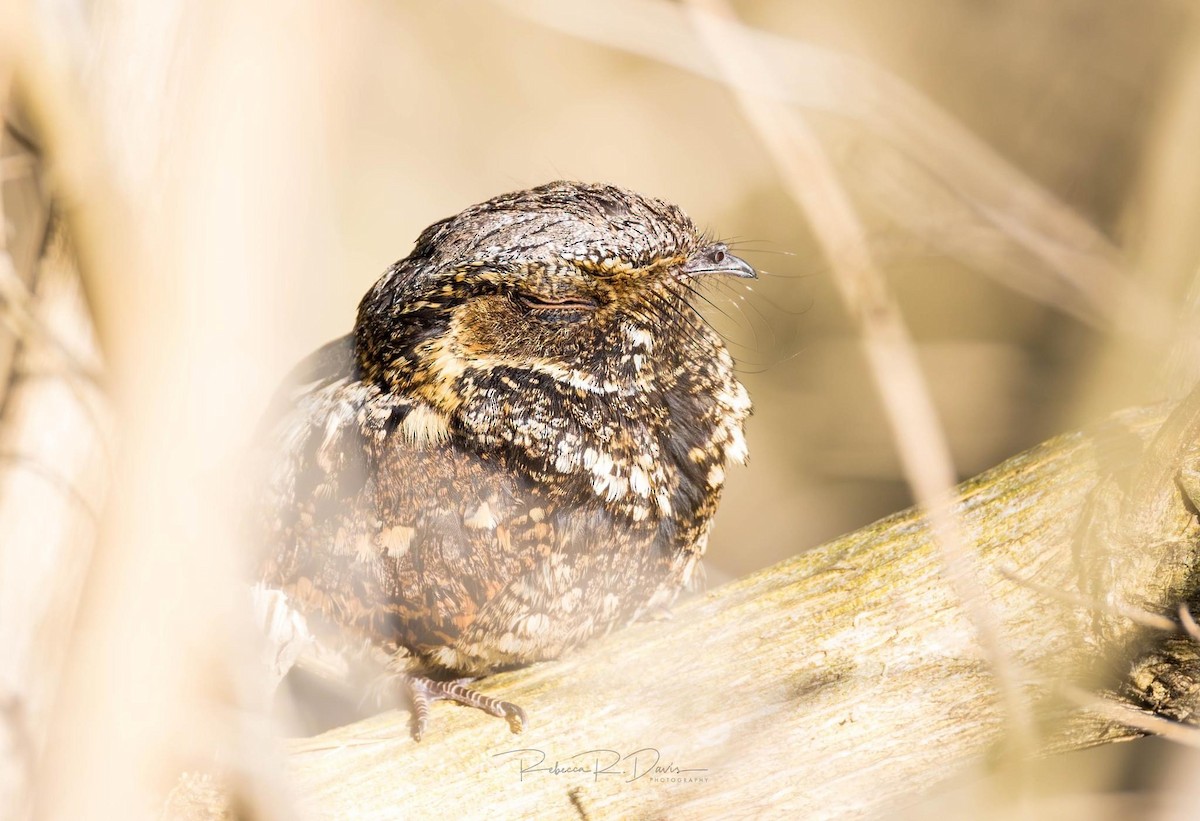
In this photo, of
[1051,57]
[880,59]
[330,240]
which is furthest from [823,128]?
[330,240]

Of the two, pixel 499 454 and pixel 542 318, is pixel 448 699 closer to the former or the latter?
pixel 499 454

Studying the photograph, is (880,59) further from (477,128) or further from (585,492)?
(585,492)

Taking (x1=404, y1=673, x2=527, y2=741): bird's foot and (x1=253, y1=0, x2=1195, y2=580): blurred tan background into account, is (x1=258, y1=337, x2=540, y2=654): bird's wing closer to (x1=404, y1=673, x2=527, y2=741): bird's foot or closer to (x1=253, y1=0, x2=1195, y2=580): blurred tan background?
(x1=404, y1=673, x2=527, y2=741): bird's foot

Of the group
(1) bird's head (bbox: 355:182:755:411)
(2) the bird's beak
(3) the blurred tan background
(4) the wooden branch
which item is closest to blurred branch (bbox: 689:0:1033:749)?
(4) the wooden branch

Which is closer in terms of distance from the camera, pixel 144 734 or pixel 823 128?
pixel 144 734

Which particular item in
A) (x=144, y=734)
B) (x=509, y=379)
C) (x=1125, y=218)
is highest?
(x=1125, y=218)

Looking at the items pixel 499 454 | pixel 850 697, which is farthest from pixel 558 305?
pixel 850 697

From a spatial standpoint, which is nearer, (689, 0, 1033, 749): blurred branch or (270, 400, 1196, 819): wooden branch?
(689, 0, 1033, 749): blurred branch

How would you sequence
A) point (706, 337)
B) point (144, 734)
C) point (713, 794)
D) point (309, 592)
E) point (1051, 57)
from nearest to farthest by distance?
point (144, 734)
point (713, 794)
point (309, 592)
point (706, 337)
point (1051, 57)
